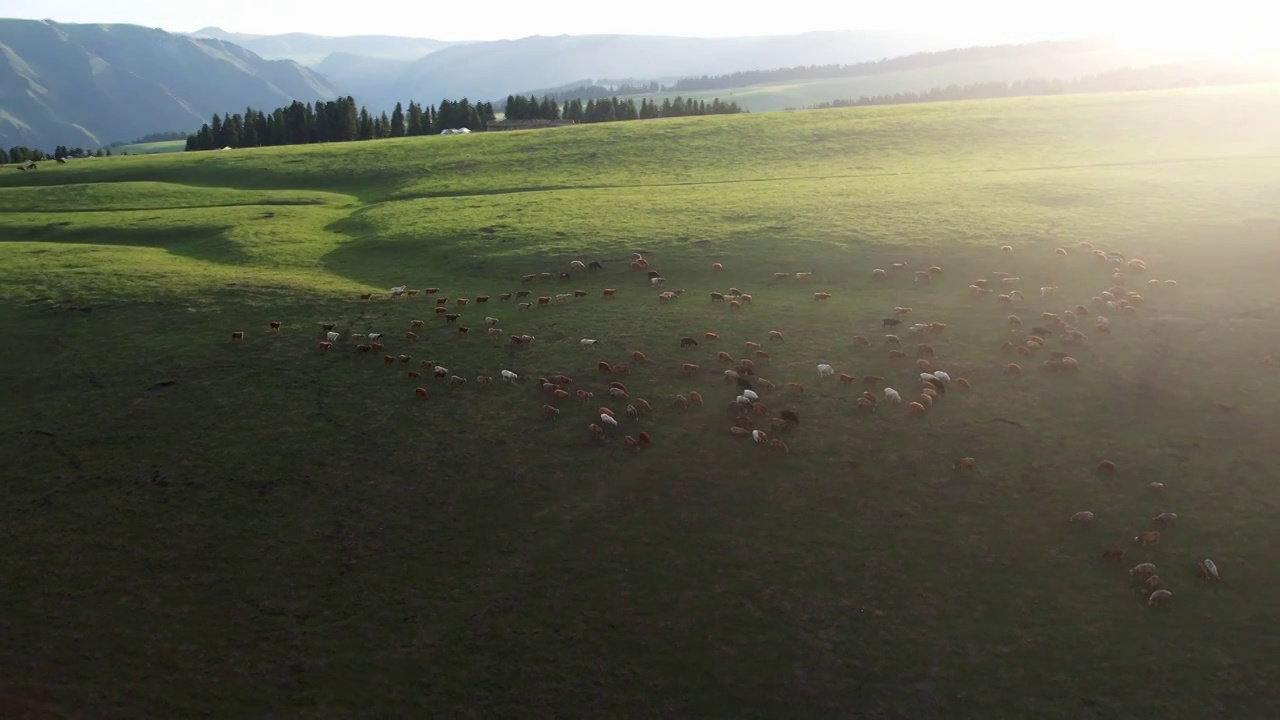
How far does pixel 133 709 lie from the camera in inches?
619

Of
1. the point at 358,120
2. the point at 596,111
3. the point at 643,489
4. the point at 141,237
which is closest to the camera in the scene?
the point at 643,489

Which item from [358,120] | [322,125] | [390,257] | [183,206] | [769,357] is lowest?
[769,357]

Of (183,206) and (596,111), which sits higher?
(596,111)

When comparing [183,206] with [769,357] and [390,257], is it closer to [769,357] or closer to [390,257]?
[390,257]

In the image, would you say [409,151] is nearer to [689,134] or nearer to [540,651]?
[689,134]

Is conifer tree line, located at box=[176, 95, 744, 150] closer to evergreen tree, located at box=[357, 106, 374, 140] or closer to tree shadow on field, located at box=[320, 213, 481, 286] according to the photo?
evergreen tree, located at box=[357, 106, 374, 140]

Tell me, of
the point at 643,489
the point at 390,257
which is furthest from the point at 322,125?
the point at 643,489

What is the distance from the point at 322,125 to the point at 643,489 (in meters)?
101

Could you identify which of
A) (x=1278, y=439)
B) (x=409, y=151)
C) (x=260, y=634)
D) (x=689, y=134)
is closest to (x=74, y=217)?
(x=409, y=151)

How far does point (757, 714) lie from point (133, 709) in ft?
35.9

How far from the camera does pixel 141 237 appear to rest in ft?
163

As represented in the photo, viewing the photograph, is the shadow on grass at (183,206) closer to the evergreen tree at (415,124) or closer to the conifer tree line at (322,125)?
the conifer tree line at (322,125)

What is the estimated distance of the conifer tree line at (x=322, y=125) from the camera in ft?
357

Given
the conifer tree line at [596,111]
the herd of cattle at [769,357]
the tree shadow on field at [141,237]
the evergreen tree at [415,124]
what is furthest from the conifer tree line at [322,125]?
the herd of cattle at [769,357]
